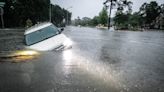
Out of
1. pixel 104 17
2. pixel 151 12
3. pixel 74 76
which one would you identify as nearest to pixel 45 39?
pixel 74 76

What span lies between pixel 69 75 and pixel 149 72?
2.51 m

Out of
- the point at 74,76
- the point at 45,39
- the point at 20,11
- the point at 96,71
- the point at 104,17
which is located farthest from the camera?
the point at 104,17

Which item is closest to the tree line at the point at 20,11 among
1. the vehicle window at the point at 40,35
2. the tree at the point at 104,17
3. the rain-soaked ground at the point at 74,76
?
the tree at the point at 104,17

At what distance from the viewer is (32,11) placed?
232 ft

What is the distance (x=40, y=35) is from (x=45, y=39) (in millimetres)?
517

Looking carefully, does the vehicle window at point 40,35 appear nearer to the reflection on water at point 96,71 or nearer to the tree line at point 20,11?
the reflection on water at point 96,71

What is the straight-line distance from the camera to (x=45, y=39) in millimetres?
11078

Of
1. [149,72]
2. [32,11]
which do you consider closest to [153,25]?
[32,11]

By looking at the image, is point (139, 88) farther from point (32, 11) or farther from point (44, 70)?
point (32, 11)

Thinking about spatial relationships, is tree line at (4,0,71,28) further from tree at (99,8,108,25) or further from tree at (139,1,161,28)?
tree at (139,1,161,28)

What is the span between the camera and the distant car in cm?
1030

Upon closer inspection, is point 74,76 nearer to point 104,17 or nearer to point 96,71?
point 96,71

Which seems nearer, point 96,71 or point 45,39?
point 96,71

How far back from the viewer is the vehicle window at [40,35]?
11008 millimetres
